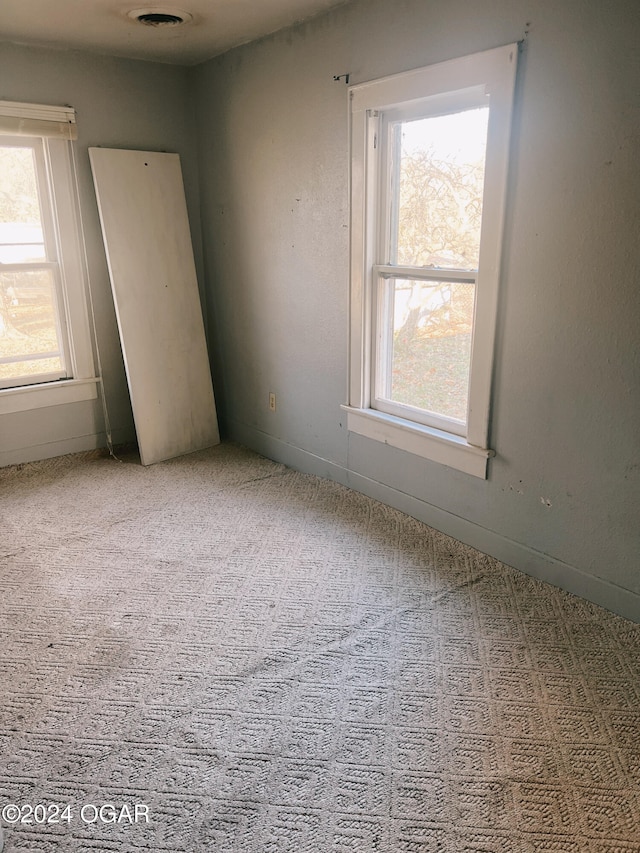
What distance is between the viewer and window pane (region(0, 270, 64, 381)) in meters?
3.41

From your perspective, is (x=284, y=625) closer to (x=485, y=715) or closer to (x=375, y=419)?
(x=485, y=715)

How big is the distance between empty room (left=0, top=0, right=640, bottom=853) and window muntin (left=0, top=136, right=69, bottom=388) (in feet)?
0.05

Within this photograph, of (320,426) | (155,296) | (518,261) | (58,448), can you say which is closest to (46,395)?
(58,448)

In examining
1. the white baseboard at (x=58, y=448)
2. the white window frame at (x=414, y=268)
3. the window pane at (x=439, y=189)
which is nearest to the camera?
the white window frame at (x=414, y=268)

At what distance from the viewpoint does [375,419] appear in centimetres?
296

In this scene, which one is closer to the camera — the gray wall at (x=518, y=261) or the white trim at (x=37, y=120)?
the gray wall at (x=518, y=261)

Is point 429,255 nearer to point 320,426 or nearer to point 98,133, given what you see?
point 320,426

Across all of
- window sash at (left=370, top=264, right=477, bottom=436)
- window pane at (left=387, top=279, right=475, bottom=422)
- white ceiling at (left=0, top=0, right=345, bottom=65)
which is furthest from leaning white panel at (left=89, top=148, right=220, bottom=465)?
window pane at (left=387, top=279, right=475, bottom=422)

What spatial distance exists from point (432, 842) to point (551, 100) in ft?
7.10

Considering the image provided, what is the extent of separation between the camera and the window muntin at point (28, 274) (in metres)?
3.30

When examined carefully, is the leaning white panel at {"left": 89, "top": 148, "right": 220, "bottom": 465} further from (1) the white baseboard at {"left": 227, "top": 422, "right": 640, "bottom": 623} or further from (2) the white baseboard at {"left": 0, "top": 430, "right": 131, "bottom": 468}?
(1) the white baseboard at {"left": 227, "top": 422, "right": 640, "bottom": 623}

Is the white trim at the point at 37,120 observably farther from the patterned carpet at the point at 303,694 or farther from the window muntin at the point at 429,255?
the patterned carpet at the point at 303,694

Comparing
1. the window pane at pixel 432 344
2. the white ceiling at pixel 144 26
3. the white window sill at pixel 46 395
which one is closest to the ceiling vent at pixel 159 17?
the white ceiling at pixel 144 26

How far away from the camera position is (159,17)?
2.77 metres
